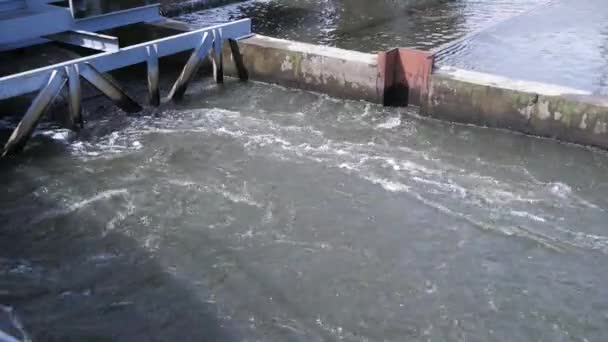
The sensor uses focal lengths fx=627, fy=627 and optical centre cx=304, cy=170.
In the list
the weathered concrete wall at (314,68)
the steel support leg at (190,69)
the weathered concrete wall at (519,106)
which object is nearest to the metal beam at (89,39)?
the steel support leg at (190,69)

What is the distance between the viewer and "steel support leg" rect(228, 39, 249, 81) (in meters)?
14.3

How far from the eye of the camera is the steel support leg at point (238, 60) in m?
14.3

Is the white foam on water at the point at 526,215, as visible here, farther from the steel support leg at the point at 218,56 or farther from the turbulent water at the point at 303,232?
the steel support leg at the point at 218,56

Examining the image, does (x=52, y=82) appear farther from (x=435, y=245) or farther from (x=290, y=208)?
(x=435, y=245)

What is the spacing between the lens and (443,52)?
47.6ft

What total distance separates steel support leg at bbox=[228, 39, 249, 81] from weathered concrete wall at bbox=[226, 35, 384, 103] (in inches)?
4.4

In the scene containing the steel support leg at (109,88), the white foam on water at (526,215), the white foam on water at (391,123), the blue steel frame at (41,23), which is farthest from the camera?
the blue steel frame at (41,23)

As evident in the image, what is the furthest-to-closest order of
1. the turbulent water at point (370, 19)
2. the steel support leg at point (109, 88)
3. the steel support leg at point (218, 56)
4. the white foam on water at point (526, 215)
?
the turbulent water at point (370, 19) → the steel support leg at point (218, 56) → the steel support leg at point (109, 88) → the white foam on water at point (526, 215)

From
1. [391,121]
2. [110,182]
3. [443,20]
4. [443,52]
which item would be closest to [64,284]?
[110,182]

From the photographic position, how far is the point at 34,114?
1077 centimetres

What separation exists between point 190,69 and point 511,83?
650 centimetres

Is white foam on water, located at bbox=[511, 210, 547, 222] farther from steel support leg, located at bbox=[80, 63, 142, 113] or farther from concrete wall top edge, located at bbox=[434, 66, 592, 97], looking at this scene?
steel support leg, located at bbox=[80, 63, 142, 113]

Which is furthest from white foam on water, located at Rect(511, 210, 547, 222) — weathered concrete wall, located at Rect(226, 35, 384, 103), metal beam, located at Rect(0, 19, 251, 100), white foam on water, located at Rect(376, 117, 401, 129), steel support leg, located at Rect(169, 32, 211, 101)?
metal beam, located at Rect(0, 19, 251, 100)

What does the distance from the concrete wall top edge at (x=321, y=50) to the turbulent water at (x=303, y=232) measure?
1678 millimetres
